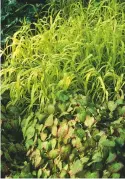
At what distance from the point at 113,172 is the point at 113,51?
34.8 inches

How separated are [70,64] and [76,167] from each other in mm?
832

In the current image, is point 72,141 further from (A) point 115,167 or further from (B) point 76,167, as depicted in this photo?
(A) point 115,167

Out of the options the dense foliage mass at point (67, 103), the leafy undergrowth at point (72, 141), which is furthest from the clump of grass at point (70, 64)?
the leafy undergrowth at point (72, 141)

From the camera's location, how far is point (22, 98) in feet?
11.4

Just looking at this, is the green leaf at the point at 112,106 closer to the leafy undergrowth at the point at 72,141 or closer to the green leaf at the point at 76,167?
the leafy undergrowth at the point at 72,141

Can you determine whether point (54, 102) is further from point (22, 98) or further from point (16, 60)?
point (16, 60)

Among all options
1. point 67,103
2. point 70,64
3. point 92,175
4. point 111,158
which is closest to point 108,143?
point 111,158

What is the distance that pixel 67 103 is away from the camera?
324cm

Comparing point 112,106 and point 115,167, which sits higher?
point 112,106

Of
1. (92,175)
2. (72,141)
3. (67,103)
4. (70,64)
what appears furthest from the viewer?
(70,64)

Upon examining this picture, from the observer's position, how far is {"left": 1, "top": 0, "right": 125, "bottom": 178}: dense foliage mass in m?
3.06

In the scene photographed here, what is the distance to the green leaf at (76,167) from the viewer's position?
2.96 meters

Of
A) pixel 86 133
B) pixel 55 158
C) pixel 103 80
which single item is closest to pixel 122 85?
pixel 103 80

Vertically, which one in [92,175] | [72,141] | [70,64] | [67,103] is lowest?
[92,175]
